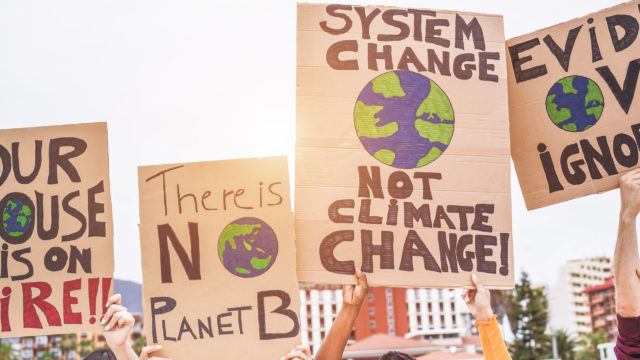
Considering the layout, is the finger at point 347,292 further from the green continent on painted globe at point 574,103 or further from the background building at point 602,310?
the background building at point 602,310

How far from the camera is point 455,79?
12.8 ft

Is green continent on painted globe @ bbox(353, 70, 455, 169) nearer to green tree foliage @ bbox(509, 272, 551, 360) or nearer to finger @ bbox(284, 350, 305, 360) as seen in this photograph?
finger @ bbox(284, 350, 305, 360)

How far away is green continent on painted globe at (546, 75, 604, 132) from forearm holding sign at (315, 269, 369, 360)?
131 centimetres

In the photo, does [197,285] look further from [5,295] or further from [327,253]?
[5,295]

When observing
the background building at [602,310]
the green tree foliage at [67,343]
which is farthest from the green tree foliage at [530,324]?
the background building at [602,310]

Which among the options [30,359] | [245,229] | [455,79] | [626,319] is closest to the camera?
[626,319]

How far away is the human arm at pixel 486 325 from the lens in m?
3.51

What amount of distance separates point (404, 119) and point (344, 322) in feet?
3.20

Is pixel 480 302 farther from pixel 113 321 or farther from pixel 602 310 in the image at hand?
pixel 602 310

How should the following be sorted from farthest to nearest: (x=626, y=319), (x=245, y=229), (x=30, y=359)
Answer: (x=30, y=359) < (x=245, y=229) < (x=626, y=319)

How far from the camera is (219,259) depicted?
3621 mm

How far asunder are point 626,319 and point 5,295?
8.89 feet

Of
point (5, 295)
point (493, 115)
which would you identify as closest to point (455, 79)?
point (493, 115)

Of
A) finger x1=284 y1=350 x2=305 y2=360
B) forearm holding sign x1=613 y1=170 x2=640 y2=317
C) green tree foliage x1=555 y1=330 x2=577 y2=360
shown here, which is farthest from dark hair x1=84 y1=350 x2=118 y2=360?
green tree foliage x1=555 y1=330 x2=577 y2=360
